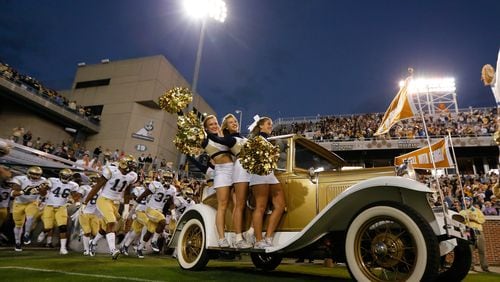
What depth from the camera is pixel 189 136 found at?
4.86 m

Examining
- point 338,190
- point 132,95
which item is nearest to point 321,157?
point 338,190

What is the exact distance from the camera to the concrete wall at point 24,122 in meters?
27.0

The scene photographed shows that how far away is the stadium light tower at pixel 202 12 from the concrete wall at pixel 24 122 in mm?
21599

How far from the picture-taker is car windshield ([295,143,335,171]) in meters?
4.96

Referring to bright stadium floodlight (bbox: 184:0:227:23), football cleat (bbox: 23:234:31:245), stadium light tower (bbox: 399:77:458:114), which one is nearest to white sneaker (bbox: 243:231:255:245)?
football cleat (bbox: 23:234:31:245)

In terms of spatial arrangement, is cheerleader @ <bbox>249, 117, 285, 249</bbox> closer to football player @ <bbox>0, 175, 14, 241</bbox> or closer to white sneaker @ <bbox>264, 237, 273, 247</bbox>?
white sneaker @ <bbox>264, 237, 273, 247</bbox>

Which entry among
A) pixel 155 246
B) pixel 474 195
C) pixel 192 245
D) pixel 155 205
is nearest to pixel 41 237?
pixel 155 246

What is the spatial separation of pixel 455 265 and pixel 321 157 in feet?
7.59

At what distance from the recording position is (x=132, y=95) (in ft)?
104

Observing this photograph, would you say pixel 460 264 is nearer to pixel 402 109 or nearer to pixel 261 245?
pixel 261 245

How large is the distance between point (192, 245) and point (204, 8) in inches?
395

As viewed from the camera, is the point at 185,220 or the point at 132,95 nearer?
the point at 185,220

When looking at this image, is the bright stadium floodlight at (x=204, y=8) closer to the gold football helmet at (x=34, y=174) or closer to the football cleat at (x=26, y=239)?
the gold football helmet at (x=34, y=174)

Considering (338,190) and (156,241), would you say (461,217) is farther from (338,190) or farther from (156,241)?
(156,241)
